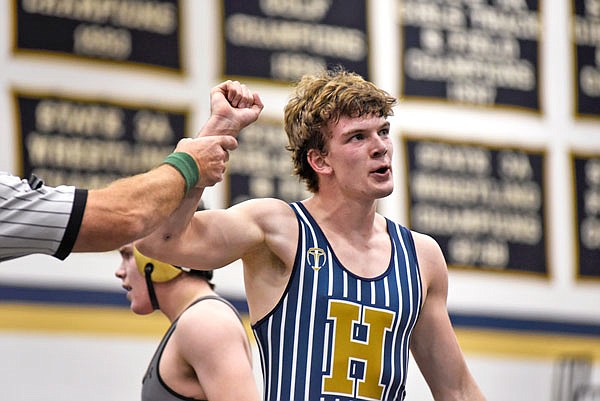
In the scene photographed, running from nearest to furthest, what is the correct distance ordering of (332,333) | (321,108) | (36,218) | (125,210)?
(36,218)
(125,210)
(332,333)
(321,108)

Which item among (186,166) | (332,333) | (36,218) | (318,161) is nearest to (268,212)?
(318,161)

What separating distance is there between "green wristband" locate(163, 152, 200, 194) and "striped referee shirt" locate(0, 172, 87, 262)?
32 centimetres

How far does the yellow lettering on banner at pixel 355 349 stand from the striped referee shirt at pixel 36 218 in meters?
0.96

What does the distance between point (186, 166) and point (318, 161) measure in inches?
28.7

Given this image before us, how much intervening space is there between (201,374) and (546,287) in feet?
10.3

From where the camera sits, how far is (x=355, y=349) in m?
2.78

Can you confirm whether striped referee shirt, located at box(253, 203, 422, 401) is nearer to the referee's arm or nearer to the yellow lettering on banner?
the yellow lettering on banner

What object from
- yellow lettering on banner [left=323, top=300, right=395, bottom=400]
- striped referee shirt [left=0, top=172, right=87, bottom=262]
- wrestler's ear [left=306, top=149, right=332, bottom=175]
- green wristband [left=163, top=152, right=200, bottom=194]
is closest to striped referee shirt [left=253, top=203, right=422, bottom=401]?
yellow lettering on banner [left=323, top=300, right=395, bottom=400]

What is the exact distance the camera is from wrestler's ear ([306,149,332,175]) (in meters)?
2.99

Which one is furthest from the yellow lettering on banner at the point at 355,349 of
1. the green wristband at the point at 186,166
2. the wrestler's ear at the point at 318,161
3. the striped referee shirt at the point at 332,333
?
the green wristband at the point at 186,166

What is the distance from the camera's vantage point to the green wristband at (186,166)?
2326mm

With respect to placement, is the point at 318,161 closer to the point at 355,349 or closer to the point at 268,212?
the point at 268,212

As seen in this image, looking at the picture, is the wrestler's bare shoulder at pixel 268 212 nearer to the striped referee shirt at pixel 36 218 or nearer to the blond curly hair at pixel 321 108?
the blond curly hair at pixel 321 108

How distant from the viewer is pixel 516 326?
18.3 feet
